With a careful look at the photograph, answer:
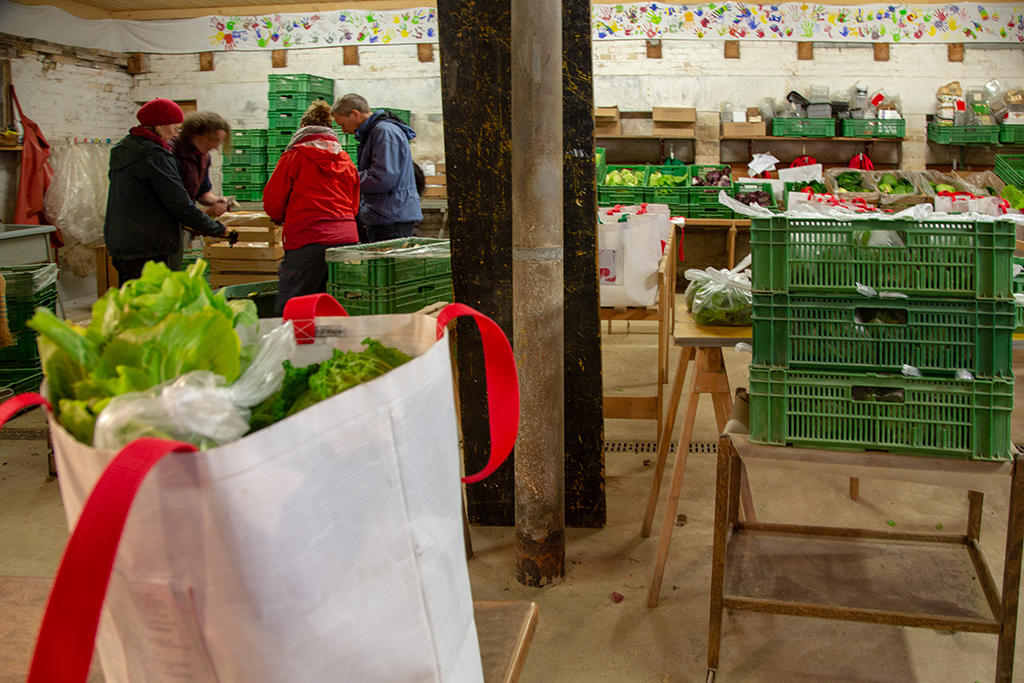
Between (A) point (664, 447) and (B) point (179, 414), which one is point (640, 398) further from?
(B) point (179, 414)

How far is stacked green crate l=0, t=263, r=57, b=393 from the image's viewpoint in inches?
163

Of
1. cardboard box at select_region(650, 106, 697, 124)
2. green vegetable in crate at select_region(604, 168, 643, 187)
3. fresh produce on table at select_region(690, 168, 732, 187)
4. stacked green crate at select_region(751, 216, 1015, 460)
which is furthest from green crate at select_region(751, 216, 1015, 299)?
cardboard box at select_region(650, 106, 697, 124)

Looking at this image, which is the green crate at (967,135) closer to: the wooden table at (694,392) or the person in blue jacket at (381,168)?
the person in blue jacket at (381,168)

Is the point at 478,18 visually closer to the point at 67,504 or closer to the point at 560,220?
the point at 560,220

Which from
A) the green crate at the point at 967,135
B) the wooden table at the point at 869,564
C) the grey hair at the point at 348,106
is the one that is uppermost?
the green crate at the point at 967,135

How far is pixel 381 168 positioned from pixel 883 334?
387 centimetres

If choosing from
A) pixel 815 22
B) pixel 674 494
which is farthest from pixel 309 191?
pixel 815 22

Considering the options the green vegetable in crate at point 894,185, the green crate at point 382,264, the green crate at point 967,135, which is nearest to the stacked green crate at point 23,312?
the green crate at point 382,264

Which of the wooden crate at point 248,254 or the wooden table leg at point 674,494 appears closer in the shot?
the wooden table leg at point 674,494

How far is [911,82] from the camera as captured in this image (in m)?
9.27

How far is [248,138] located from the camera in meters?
8.73

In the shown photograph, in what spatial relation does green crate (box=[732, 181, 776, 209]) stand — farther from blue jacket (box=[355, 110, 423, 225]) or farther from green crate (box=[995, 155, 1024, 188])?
blue jacket (box=[355, 110, 423, 225])

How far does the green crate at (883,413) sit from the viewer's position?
1882mm

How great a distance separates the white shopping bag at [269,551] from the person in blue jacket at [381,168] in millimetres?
4572
